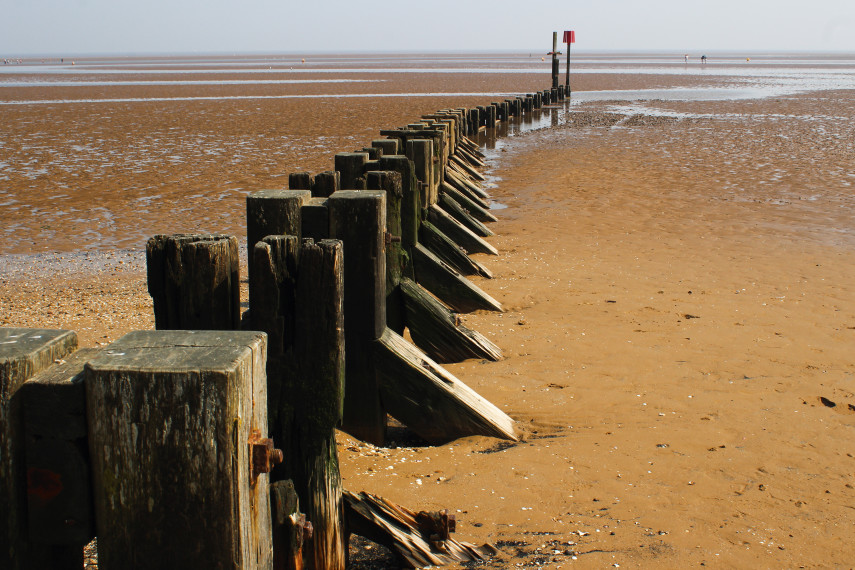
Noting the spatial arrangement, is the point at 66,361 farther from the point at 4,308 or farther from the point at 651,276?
the point at 651,276

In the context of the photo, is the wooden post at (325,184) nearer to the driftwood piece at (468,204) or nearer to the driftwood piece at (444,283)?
the driftwood piece at (444,283)

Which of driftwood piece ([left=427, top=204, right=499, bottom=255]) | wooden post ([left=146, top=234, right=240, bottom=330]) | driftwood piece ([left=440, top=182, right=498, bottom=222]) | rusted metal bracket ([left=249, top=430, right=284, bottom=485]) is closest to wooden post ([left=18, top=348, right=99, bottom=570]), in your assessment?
rusted metal bracket ([left=249, top=430, right=284, bottom=485])

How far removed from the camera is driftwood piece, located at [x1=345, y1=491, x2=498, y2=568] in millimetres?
3045

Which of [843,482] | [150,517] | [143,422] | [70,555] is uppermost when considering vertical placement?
[143,422]

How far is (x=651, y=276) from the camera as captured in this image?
309 inches

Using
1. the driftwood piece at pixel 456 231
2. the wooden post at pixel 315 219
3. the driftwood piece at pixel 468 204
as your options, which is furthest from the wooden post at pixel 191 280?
the driftwood piece at pixel 468 204

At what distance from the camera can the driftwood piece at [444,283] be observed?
6152mm

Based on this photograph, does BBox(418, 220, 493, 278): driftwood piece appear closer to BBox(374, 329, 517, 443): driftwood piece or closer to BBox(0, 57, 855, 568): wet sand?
BBox(0, 57, 855, 568): wet sand

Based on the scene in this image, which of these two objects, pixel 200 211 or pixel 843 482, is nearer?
pixel 843 482

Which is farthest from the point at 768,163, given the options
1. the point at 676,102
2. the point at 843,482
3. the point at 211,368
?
the point at 676,102

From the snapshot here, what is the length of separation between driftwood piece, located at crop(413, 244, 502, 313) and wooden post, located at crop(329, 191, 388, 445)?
2.20m

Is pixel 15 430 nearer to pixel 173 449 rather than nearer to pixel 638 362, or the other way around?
pixel 173 449

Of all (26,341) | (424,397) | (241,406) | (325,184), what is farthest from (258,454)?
(325,184)

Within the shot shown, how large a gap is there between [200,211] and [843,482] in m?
9.42
